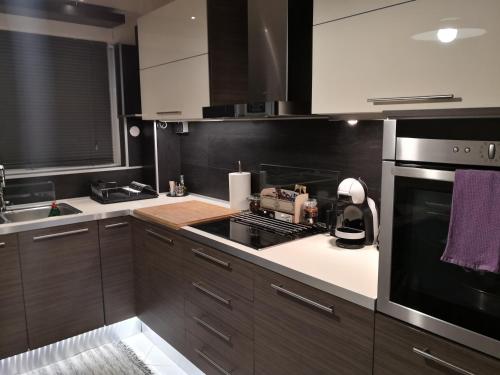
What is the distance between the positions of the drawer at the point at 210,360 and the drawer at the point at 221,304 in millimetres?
197

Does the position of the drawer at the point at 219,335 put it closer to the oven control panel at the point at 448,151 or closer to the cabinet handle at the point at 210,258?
the cabinet handle at the point at 210,258

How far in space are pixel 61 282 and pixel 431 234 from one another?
7.26 ft

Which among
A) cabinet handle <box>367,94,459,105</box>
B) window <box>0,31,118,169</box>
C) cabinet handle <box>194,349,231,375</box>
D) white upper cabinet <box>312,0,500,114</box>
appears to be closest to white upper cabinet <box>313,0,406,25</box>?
white upper cabinet <box>312,0,500,114</box>

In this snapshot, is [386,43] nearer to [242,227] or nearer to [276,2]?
[276,2]

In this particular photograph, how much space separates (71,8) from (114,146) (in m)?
1.08

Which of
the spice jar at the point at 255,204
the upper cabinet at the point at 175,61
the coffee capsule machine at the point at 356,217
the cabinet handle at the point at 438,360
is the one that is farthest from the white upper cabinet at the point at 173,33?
the cabinet handle at the point at 438,360

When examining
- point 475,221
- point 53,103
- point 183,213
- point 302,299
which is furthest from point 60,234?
point 475,221

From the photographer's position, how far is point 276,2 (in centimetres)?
191

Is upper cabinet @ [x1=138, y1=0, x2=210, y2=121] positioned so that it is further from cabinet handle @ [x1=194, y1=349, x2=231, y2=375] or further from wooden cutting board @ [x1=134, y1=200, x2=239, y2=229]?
cabinet handle @ [x1=194, y1=349, x2=231, y2=375]

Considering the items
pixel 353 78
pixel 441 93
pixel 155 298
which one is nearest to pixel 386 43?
pixel 353 78

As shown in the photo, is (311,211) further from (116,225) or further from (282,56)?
(116,225)

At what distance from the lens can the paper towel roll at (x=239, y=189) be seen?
98.5 inches

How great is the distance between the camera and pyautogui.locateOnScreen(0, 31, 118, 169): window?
275 cm

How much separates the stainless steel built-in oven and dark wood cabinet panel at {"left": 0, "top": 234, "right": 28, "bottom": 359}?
2049mm
